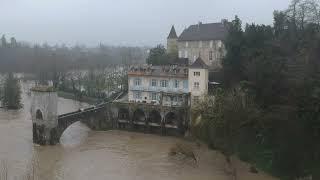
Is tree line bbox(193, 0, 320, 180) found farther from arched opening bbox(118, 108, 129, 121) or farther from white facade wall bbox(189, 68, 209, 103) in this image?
arched opening bbox(118, 108, 129, 121)

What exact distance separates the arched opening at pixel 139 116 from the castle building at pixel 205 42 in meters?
11.9

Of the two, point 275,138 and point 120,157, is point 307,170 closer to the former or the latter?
point 275,138

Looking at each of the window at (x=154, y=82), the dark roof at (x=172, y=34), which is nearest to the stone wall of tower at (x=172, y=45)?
the dark roof at (x=172, y=34)

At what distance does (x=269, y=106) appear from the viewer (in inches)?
1340

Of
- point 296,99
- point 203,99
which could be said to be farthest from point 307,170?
point 203,99

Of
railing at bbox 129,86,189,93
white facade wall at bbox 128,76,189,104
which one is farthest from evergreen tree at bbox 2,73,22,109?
railing at bbox 129,86,189,93

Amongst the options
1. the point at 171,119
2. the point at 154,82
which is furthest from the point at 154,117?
the point at 154,82

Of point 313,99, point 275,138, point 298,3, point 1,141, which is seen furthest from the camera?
point 298,3

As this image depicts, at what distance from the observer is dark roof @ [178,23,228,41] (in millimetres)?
58497

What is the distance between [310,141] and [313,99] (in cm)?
314

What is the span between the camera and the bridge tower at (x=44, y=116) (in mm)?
42094

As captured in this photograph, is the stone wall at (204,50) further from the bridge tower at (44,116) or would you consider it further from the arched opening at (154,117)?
the bridge tower at (44,116)

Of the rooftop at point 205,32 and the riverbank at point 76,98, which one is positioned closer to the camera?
the rooftop at point 205,32

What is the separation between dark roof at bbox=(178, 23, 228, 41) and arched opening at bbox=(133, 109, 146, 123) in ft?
49.0
